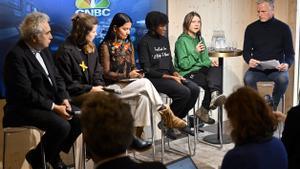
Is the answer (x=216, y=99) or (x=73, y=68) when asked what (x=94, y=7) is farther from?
(x=216, y=99)

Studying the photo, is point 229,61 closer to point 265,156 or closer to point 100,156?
point 265,156

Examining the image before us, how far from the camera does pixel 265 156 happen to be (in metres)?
1.79

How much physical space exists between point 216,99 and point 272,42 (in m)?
0.94

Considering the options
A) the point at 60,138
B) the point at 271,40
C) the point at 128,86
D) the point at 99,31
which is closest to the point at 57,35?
the point at 99,31

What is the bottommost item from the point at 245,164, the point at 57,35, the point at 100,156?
the point at 245,164

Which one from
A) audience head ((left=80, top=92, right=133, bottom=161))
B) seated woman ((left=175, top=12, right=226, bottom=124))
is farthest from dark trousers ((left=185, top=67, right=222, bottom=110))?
audience head ((left=80, top=92, right=133, bottom=161))

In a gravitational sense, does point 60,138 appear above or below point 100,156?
below

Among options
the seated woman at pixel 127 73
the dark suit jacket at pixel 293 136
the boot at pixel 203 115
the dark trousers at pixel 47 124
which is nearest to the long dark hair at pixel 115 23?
the seated woman at pixel 127 73

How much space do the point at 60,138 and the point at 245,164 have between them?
4.96 ft

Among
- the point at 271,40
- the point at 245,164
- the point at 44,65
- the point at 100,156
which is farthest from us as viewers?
the point at 271,40

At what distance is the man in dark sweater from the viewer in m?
4.30

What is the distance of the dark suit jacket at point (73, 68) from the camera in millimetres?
3279

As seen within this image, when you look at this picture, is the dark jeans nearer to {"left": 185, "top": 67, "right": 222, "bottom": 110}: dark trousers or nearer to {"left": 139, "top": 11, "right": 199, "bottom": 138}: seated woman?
{"left": 185, "top": 67, "right": 222, "bottom": 110}: dark trousers

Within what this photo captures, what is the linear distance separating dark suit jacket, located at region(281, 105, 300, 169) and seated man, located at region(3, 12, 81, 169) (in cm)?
143
